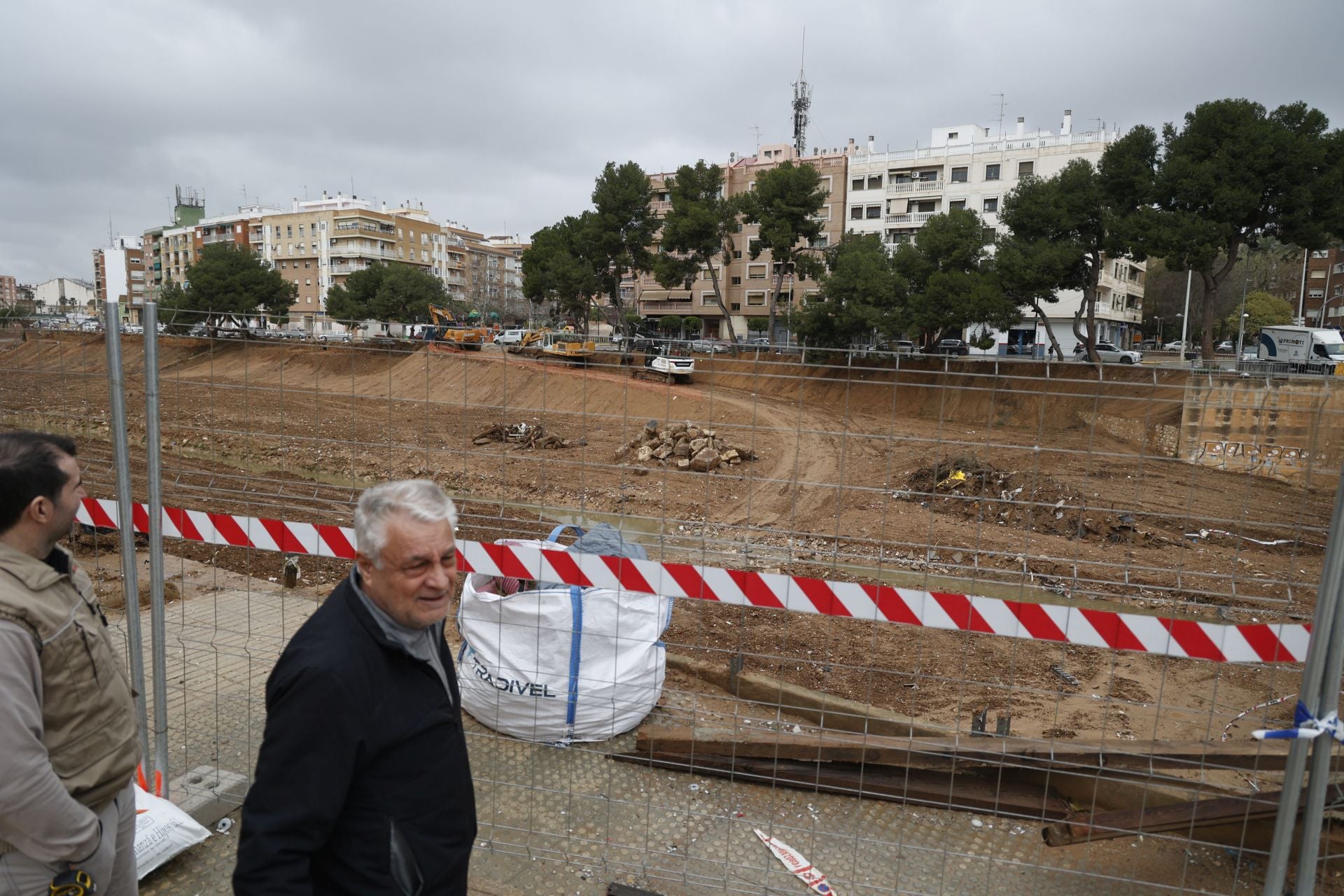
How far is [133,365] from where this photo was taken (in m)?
4.85

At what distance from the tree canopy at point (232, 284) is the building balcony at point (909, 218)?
36.2m

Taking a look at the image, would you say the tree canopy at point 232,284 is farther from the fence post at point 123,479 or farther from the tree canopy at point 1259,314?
the tree canopy at point 1259,314

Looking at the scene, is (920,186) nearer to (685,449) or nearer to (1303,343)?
(1303,343)

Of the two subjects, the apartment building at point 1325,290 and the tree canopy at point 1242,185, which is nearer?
the tree canopy at point 1242,185

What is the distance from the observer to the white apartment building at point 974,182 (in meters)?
46.2

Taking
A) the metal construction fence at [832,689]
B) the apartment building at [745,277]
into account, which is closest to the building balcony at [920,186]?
the apartment building at [745,277]

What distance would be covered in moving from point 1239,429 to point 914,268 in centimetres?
2565

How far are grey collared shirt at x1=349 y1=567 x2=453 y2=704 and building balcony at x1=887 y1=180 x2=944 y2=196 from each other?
52673 mm

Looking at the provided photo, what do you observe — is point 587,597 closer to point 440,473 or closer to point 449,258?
point 440,473

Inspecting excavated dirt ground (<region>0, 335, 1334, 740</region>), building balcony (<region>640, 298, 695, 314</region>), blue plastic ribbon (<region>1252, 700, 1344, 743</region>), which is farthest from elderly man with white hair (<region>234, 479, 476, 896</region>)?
building balcony (<region>640, 298, 695, 314</region>)

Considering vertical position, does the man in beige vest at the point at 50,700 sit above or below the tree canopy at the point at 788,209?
below

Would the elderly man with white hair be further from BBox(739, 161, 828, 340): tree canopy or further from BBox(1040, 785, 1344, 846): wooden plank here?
BBox(739, 161, 828, 340): tree canopy

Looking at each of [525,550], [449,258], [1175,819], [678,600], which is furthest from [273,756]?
[449,258]

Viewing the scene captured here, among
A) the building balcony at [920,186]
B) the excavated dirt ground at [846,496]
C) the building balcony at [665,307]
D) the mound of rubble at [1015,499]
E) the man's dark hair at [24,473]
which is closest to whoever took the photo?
the man's dark hair at [24,473]
